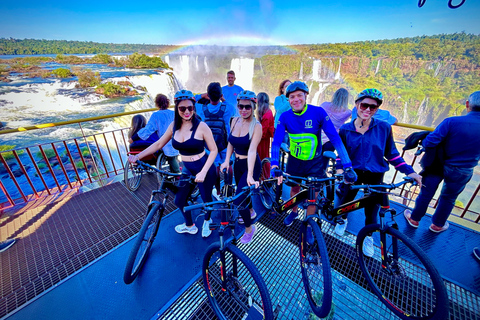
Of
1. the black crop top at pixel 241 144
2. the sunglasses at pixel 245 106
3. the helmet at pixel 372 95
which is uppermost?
the helmet at pixel 372 95

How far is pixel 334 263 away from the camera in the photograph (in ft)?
7.98

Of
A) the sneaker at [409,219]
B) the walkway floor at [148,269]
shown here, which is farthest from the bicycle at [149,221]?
the sneaker at [409,219]

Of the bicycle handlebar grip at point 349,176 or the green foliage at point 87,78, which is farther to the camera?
the green foliage at point 87,78

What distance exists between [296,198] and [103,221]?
10.7ft

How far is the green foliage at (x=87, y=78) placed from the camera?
37219mm

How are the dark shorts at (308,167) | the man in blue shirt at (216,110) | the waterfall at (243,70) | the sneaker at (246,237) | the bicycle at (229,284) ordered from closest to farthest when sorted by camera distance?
the bicycle at (229,284)
the dark shorts at (308,167)
the sneaker at (246,237)
the man in blue shirt at (216,110)
the waterfall at (243,70)

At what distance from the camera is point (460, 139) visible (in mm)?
2238

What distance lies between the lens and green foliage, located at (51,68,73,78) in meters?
36.2

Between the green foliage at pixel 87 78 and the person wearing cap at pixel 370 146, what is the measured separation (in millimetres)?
48488

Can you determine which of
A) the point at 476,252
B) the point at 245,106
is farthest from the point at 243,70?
the point at 476,252

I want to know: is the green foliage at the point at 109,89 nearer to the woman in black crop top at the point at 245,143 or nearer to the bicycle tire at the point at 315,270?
the woman in black crop top at the point at 245,143

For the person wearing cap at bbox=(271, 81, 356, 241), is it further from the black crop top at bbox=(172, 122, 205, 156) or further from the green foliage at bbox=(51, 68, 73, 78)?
the green foliage at bbox=(51, 68, 73, 78)

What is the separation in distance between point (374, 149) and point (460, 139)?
1.00 m

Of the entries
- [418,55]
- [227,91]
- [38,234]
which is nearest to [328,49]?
[418,55]
